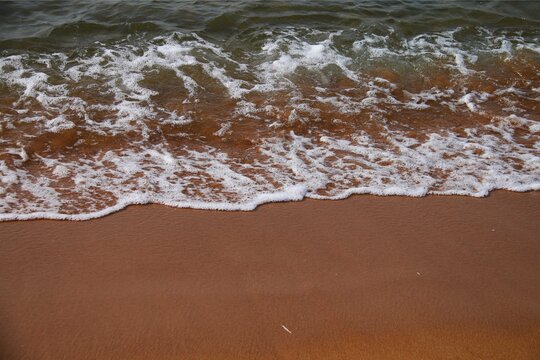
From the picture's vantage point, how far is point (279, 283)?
265 cm

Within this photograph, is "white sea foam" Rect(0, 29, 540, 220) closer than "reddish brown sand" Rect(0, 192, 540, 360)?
No

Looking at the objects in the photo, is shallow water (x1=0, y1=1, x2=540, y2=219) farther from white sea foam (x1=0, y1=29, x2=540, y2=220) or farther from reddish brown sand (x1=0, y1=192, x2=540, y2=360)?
reddish brown sand (x1=0, y1=192, x2=540, y2=360)

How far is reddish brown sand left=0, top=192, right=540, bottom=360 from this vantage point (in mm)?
2309

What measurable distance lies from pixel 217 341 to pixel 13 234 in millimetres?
1513

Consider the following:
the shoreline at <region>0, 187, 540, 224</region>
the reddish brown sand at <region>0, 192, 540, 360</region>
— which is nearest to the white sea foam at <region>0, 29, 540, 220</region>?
the shoreline at <region>0, 187, 540, 224</region>

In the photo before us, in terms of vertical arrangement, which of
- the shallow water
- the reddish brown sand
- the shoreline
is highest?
the shallow water

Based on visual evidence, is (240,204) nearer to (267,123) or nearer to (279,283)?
(279,283)

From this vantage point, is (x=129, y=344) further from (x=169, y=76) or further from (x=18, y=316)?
(x=169, y=76)

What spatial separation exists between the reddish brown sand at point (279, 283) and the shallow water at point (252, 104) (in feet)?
0.90

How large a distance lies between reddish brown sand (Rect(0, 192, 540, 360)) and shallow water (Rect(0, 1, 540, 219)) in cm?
28

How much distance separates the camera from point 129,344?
227cm

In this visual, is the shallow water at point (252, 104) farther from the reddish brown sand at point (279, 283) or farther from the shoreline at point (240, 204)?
the reddish brown sand at point (279, 283)

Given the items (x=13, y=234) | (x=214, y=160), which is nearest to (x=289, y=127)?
(x=214, y=160)

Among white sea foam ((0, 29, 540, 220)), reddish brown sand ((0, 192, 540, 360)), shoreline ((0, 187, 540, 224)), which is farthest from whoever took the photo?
white sea foam ((0, 29, 540, 220))
